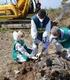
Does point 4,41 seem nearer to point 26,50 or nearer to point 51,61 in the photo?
point 26,50

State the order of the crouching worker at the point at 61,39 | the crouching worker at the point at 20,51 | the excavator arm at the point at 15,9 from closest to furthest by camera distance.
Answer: the crouching worker at the point at 61,39 → the crouching worker at the point at 20,51 → the excavator arm at the point at 15,9

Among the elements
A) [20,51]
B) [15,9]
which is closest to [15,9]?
[15,9]

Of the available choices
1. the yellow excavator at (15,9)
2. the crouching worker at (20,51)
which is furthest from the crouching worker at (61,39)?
the yellow excavator at (15,9)

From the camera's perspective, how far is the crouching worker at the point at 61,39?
466 inches

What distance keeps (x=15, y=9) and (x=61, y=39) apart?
7518 mm

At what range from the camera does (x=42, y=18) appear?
12164 mm

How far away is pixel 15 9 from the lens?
1948 cm

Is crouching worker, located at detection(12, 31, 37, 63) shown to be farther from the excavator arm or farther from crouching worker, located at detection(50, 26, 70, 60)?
the excavator arm

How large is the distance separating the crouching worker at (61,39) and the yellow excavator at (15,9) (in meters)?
7.22

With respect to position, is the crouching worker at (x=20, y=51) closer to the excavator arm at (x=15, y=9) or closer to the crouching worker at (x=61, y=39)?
the crouching worker at (x=61, y=39)

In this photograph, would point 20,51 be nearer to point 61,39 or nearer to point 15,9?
point 61,39

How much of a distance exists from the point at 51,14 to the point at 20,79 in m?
11.0

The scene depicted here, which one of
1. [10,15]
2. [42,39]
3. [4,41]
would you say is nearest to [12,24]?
[10,15]

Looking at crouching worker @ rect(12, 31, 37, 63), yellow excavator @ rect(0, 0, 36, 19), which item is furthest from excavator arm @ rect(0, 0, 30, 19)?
crouching worker @ rect(12, 31, 37, 63)
